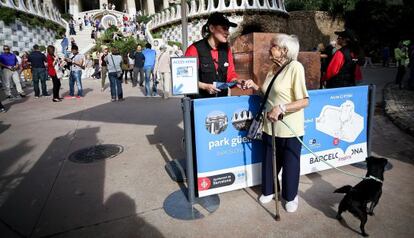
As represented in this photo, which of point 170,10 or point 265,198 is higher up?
point 170,10

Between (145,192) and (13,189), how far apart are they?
5.75 ft

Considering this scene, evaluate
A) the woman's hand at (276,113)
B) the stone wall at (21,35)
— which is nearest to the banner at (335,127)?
the woman's hand at (276,113)

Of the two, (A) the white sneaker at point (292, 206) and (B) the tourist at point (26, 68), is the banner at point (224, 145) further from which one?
(B) the tourist at point (26, 68)

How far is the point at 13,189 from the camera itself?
3.80m

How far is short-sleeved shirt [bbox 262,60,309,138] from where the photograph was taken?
2717 mm

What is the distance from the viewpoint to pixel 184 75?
3.06m

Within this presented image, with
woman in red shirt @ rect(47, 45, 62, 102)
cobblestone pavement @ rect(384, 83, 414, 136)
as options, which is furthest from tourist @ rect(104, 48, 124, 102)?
cobblestone pavement @ rect(384, 83, 414, 136)

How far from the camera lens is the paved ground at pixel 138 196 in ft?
9.34

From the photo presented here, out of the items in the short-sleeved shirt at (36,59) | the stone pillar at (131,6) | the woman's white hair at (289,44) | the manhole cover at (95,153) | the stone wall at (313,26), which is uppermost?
the stone pillar at (131,6)

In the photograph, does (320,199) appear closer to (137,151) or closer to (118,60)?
(137,151)

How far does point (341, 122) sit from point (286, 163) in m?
1.33

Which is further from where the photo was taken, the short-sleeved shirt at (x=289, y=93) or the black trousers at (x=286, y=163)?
the black trousers at (x=286, y=163)

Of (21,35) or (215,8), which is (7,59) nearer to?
(21,35)

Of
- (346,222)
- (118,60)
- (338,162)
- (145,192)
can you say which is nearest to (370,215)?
(346,222)
